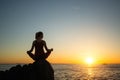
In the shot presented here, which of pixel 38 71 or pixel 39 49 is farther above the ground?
pixel 39 49

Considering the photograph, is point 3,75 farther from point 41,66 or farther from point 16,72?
point 41,66

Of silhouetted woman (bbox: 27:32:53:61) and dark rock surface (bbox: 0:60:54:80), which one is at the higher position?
silhouetted woman (bbox: 27:32:53:61)

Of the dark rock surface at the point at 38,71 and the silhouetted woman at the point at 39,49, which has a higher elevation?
the silhouetted woman at the point at 39,49

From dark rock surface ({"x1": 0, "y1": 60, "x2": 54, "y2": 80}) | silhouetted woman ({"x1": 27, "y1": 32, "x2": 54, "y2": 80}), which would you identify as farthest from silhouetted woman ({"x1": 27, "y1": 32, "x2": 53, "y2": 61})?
dark rock surface ({"x1": 0, "y1": 60, "x2": 54, "y2": 80})

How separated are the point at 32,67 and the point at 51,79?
3.71 ft

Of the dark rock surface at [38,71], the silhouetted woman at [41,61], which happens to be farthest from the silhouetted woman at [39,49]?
the dark rock surface at [38,71]

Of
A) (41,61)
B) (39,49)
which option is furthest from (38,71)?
(39,49)

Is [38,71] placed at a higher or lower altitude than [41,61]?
lower

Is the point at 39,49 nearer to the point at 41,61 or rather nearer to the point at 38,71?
the point at 41,61

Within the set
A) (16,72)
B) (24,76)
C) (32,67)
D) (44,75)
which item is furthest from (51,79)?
(16,72)

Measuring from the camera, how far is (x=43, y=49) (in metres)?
9.64

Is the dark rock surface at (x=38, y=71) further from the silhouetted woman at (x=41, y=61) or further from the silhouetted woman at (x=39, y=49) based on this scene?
the silhouetted woman at (x=39, y=49)

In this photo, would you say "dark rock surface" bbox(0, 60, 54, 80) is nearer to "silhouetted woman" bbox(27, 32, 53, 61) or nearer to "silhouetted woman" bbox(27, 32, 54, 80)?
"silhouetted woman" bbox(27, 32, 54, 80)

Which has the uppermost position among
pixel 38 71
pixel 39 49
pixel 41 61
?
pixel 39 49
